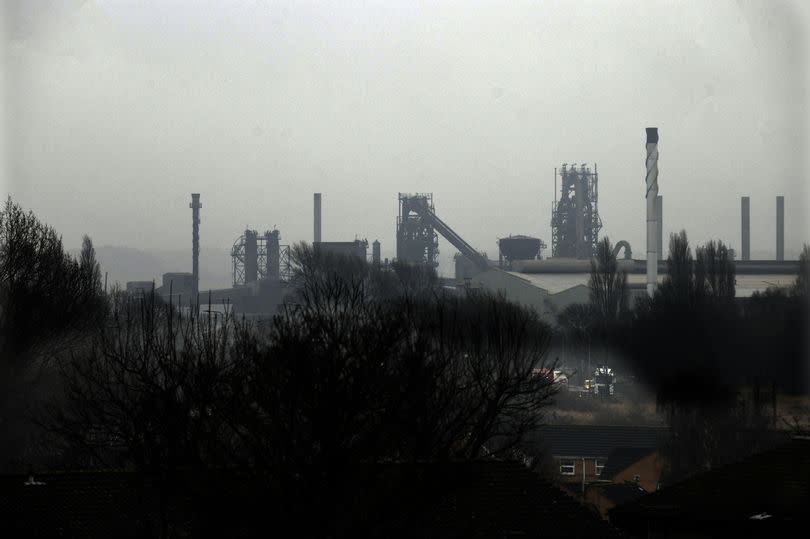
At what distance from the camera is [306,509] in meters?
10.9

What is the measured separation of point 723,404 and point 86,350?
1195 cm

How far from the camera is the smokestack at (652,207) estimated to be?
171 ft

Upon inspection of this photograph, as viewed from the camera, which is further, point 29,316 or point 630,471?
point 630,471

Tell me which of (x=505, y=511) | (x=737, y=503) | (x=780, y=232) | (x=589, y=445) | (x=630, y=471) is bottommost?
(x=630, y=471)

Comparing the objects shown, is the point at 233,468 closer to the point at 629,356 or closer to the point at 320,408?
the point at 320,408

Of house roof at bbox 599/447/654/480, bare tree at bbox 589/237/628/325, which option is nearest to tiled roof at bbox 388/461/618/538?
house roof at bbox 599/447/654/480

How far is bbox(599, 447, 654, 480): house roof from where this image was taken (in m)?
27.6

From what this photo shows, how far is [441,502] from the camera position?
1206 cm

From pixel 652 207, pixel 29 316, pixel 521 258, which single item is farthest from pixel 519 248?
pixel 29 316

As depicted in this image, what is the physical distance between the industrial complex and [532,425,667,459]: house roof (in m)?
21.8

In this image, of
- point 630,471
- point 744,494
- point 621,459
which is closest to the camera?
point 744,494

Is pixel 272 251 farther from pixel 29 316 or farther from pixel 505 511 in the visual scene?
pixel 505 511

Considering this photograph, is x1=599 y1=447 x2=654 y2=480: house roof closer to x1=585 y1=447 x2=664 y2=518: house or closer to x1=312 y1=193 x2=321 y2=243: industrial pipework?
x1=585 y1=447 x2=664 y2=518: house

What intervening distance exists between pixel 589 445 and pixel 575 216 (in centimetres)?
4858
